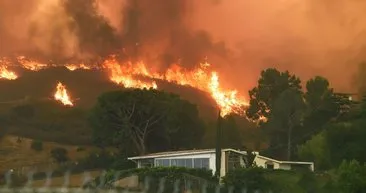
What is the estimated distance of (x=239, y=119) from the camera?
10350 centimetres

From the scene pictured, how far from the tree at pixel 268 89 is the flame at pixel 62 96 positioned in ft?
147

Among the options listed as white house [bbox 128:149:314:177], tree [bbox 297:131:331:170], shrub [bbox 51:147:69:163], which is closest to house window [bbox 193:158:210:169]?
white house [bbox 128:149:314:177]

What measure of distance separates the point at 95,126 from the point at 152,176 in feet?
112

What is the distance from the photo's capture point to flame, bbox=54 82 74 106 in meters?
120

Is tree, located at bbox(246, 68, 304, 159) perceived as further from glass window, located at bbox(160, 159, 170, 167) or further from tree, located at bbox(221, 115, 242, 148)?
glass window, located at bbox(160, 159, 170, 167)

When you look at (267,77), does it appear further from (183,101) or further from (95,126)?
(95,126)

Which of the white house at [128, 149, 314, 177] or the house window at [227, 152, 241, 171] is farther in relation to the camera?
the house window at [227, 152, 241, 171]

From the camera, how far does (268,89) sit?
86.2m

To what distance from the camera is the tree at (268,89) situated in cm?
8594

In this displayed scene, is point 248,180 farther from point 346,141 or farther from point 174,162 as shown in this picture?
point 346,141

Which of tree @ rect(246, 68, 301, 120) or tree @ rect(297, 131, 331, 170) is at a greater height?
tree @ rect(246, 68, 301, 120)

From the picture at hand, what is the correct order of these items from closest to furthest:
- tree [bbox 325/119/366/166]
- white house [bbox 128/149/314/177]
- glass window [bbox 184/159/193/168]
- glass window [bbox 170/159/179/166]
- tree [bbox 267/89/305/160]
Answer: white house [bbox 128/149/314/177] → glass window [bbox 184/159/193/168] → tree [bbox 325/119/366/166] → glass window [bbox 170/159/179/166] → tree [bbox 267/89/305/160]

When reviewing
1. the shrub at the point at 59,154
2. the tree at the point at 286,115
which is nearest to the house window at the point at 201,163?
the shrub at the point at 59,154

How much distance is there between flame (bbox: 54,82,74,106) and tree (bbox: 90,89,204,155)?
137 ft
